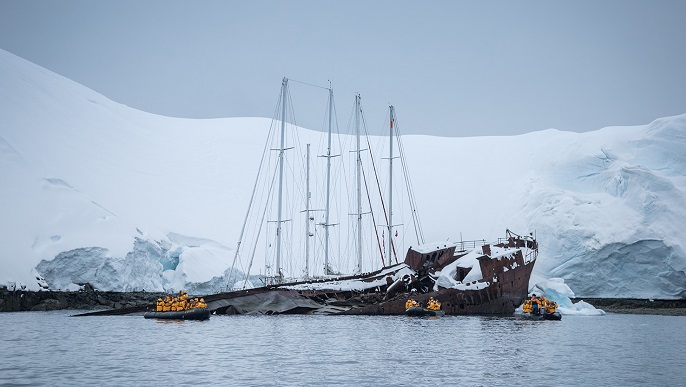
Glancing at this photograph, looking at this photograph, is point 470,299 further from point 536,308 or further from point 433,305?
point 536,308

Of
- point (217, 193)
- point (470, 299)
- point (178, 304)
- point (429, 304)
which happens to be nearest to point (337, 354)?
point (178, 304)

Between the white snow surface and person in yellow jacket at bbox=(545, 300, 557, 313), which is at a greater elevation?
the white snow surface

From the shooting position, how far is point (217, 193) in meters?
112

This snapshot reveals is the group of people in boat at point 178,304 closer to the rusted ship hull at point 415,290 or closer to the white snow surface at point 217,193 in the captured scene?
the rusted ship hull at point 415,290

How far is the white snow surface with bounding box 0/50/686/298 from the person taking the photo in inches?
2687

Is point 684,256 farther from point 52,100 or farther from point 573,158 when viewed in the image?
point 52,100

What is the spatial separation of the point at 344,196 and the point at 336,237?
11405 millimetres

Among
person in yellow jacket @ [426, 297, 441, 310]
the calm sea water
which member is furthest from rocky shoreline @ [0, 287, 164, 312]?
person in yellow jacket @ [426, 297, 441, 310]

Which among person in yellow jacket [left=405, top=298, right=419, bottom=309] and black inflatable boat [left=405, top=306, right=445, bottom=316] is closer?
black inflatable boat [left=405, top=306, right=445, bottom=316]

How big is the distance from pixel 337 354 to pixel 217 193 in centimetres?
8635

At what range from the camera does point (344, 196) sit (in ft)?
381

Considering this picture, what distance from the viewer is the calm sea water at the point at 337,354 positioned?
21.2 metres

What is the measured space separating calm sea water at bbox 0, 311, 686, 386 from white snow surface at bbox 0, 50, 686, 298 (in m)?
24.9

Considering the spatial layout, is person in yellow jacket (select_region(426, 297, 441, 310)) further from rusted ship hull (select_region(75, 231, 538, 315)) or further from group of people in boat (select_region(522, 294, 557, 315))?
group of people in boat (select_region(522, 294, 557, 315))
